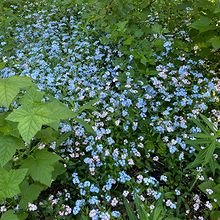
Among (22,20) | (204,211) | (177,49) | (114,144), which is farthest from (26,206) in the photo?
(22,20)

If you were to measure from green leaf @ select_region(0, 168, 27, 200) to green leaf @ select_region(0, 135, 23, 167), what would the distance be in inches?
3.4

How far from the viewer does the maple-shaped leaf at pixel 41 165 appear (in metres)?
2.42

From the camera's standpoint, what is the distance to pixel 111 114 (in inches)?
125

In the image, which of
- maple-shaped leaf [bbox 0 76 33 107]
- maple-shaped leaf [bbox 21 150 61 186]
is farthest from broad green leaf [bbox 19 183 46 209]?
maple-shaped leaf [bbox 0 76 33 107]

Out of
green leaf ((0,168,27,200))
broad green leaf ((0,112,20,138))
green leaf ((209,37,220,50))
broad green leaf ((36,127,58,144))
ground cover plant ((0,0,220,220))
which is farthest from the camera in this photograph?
green leaf ((209,37,220,50))

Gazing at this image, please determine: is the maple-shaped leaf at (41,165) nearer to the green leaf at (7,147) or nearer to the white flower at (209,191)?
the green leaf at (7,147)

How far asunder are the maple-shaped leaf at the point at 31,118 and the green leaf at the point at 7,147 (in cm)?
23

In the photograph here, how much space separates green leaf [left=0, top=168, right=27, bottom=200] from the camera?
221cm

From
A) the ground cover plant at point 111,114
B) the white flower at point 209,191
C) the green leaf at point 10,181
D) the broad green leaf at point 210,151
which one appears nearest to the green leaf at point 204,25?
the ground cover plant at point 111,114

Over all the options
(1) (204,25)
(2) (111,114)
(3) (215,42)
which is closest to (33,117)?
→ (2) (111,114)

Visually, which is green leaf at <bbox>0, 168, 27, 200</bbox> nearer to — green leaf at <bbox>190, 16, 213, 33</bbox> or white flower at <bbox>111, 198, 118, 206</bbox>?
white flower at <bbox>111, 198, 118, 206</bbox>

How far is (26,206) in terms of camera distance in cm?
253

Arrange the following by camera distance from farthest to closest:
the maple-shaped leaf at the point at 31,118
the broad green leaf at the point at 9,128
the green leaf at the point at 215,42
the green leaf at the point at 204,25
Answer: the green leaf at the point at 204,25, the green leaf at the point at 215,42, the broad green leaf at the point at 9,128, the maple-shaped leaf at the point at 31,118

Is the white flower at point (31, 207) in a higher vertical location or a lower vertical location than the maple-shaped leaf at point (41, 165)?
lower
